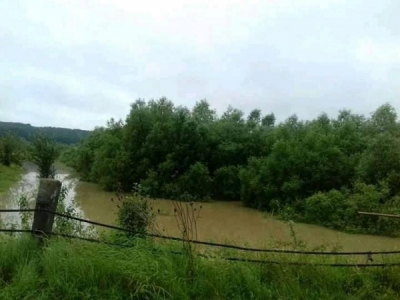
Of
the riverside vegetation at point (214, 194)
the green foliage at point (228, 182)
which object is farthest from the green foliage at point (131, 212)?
the green foliage at point (228, 182)

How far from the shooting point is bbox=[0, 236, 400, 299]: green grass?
3004 mm

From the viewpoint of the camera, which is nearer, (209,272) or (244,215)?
(209,272)

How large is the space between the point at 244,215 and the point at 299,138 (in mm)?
5949

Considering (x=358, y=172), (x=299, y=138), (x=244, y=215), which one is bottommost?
(x=244, y=215)

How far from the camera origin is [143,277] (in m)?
3.09

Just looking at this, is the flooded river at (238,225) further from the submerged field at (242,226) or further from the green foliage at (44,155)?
the green foliage at (44,155)

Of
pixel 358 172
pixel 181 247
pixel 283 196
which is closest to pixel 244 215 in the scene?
pixel 283 196

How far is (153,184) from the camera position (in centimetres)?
2419

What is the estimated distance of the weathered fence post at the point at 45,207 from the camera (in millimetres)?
3340

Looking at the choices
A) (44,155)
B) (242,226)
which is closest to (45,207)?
(242,226)

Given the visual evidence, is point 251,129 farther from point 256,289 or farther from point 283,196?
point 256,289

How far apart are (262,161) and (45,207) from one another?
1951 centimetres

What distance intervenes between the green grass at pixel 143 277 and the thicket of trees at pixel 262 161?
12931 mm

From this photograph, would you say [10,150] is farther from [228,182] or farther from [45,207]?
[45,207]
